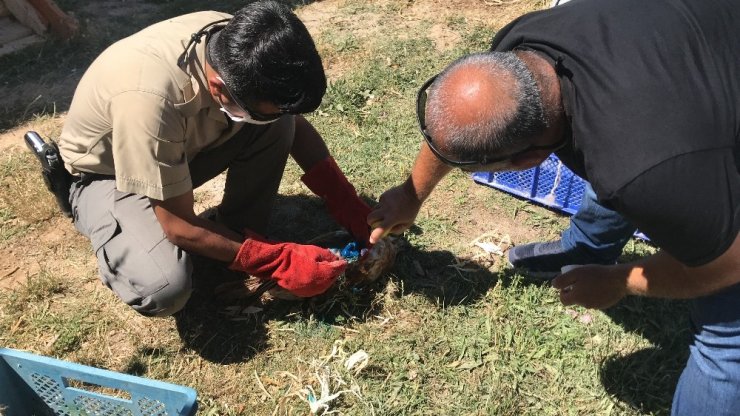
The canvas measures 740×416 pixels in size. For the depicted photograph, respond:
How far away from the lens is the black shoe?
3.00 metres

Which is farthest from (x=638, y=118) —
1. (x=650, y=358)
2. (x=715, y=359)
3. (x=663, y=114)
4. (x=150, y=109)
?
(x=150, y=109)

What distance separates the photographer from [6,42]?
5.25m

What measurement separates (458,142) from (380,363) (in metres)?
1.37

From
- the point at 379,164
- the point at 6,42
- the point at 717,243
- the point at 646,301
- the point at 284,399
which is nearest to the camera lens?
the point at 717,243

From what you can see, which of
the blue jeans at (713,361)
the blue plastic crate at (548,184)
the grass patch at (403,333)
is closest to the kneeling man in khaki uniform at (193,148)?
the grass patch at (403,333)

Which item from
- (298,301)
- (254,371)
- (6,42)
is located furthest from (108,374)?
(6,42)

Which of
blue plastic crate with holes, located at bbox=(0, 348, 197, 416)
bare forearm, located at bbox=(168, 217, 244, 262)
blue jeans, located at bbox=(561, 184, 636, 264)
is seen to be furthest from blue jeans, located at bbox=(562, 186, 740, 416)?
bare forearm, located at bbox=(168, 217, 244, 262)

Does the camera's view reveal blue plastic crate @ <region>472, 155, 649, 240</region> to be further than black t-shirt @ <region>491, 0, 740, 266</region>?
Yes

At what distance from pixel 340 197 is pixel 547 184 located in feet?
4.02

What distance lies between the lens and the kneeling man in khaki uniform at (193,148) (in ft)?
7.23

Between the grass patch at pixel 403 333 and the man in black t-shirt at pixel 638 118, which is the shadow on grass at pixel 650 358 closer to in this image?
the grass patch at pixel 403 333

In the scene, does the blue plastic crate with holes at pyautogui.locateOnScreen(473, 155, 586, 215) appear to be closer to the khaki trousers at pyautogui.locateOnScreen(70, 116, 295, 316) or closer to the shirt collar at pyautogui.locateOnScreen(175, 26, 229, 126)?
the khaki trousers at pyautogui.locateOnScreen(70, 116, 295, 316)

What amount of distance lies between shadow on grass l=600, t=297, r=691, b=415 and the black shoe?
276 millimetres

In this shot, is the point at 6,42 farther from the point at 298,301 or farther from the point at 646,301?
the point at 646,301
